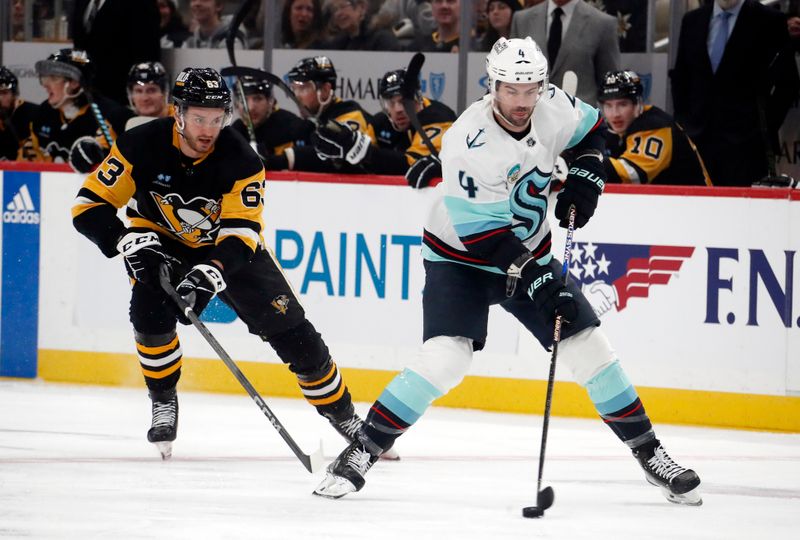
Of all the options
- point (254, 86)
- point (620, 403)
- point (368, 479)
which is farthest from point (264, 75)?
point (620, 403)

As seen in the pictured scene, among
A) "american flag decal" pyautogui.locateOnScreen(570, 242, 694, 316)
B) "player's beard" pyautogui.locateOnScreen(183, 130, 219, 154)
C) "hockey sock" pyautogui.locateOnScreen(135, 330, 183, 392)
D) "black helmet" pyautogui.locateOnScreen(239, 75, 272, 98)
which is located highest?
"black helmet" pyautogui.locateOnScreen(239, 75, 272, 98)

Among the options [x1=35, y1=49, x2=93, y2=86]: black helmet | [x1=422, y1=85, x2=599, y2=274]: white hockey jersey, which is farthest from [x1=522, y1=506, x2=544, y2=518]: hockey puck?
[x1=35, y1=49, x2=93, y2=86]: black helmet

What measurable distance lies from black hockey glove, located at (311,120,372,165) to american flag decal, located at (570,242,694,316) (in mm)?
917

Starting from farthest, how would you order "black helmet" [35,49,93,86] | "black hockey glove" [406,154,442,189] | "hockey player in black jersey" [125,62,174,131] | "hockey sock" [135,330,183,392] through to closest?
"black helmet" [35,49,93,86], "hockey player in black jersey" [125,62,174,131], "black hockey glove" [406,154,442,189], "hockey sock" [135,330,183,392]

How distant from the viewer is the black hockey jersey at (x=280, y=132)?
5.83 meters

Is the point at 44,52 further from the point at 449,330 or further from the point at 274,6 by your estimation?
the point at 449,330

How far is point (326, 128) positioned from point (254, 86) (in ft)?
2.16

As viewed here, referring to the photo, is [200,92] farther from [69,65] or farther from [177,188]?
[69,65]

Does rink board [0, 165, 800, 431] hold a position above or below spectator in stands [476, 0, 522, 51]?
below

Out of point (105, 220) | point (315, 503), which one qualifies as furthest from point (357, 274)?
point (315, 503)

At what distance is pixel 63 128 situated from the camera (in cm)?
624

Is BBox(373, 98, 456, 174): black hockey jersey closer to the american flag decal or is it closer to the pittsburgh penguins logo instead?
the american flag decal

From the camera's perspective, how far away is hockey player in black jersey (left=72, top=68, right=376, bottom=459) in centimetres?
375

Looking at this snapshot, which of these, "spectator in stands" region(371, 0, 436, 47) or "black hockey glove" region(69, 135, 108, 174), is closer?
"black hockey glove" region(69, 135, 108, 174)
